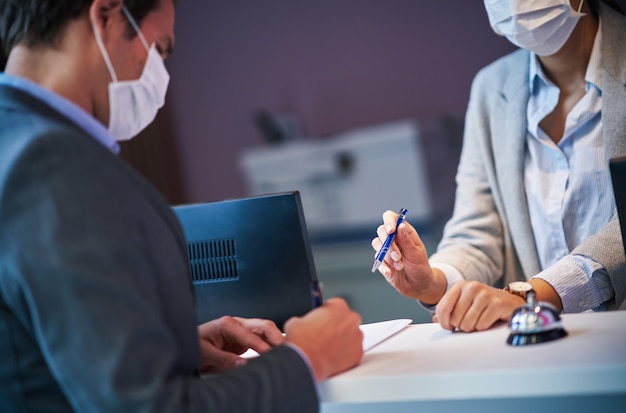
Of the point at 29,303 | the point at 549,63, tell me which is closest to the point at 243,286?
the point at 29,303

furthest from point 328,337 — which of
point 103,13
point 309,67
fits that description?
point 309,67

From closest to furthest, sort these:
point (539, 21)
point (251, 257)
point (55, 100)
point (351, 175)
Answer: point (55, 100) → point (251, 257) → point (539, 21) → point (351, 175)

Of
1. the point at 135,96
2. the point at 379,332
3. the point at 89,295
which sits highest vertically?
the point at 135,96

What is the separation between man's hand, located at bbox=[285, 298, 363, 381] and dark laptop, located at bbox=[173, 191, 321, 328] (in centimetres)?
26

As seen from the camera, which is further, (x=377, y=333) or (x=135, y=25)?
(x=377, y=333)

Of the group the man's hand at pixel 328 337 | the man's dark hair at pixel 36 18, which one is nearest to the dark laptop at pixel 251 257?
the man's hand at pixel 328 337

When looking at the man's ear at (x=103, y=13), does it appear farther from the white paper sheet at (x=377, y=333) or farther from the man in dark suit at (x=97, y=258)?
the white paper sheet at (x=377, y=333)

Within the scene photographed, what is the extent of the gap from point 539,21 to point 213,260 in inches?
34.1

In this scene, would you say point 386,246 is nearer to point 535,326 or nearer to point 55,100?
point 535,326

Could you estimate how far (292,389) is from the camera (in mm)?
954

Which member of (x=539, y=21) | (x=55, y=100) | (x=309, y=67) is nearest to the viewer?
(x=55, y=100)

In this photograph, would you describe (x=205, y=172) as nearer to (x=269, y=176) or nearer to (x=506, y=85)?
(x=269, y=176)

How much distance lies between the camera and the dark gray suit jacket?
83 cm

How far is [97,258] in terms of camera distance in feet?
2.77
